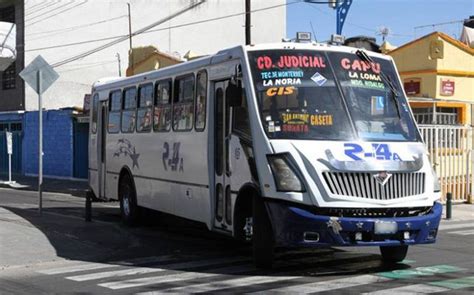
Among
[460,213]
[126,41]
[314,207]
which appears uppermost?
[126,41]

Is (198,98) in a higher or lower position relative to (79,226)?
higher

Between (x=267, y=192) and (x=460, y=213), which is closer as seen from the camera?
(x=267, y=192)

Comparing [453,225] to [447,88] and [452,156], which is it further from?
[447,88]

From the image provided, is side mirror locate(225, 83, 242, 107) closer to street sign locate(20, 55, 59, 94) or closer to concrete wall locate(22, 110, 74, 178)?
street sign locate(20, 55, 59, 94)

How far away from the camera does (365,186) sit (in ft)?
27.1

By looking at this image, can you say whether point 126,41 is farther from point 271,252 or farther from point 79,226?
point 271,252

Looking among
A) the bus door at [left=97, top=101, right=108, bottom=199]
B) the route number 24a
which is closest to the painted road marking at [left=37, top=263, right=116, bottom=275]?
the route number 24a

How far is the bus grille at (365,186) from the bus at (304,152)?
0.5 inches

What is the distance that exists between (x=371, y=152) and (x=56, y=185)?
21172 mm

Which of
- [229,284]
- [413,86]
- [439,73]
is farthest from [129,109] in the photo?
[439,73]

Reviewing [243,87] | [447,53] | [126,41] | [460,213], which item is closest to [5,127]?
[126,41]

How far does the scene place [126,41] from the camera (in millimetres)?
43781

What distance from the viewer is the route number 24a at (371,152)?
330 inches

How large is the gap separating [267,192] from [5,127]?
3150 cm
